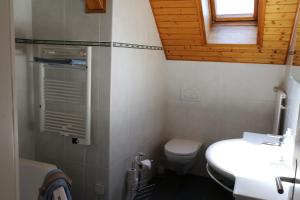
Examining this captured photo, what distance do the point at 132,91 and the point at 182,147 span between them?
901 millimetres

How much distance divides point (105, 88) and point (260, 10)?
5.07 ft

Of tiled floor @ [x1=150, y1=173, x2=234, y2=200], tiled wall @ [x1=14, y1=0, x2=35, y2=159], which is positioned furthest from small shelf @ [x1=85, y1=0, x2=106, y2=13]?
tiled floor @ [x1=150, y1=173, x2=234, y2=200]

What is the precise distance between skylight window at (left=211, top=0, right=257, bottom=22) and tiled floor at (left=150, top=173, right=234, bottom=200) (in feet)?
6.32

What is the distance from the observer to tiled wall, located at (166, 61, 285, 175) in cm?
317

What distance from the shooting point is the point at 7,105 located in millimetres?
652

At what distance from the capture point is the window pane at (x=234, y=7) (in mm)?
3087

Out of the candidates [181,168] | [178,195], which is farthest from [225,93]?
[178,195]

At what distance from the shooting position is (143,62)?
2934mm

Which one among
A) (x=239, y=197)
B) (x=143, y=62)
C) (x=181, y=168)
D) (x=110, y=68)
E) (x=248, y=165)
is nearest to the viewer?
(x=239, y=197)

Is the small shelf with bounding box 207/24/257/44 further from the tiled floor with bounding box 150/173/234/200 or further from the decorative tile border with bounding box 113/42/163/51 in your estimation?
the tiled floor with bounding box 150/173/234/200

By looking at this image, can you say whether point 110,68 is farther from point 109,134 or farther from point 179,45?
point 179,45

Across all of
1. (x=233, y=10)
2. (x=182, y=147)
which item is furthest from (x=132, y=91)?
(x=233, y=10)

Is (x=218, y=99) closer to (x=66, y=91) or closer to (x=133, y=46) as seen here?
(x=133, y=46)

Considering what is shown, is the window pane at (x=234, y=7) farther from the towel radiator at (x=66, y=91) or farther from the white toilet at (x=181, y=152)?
the towel radiator at (x=66, y=91)
